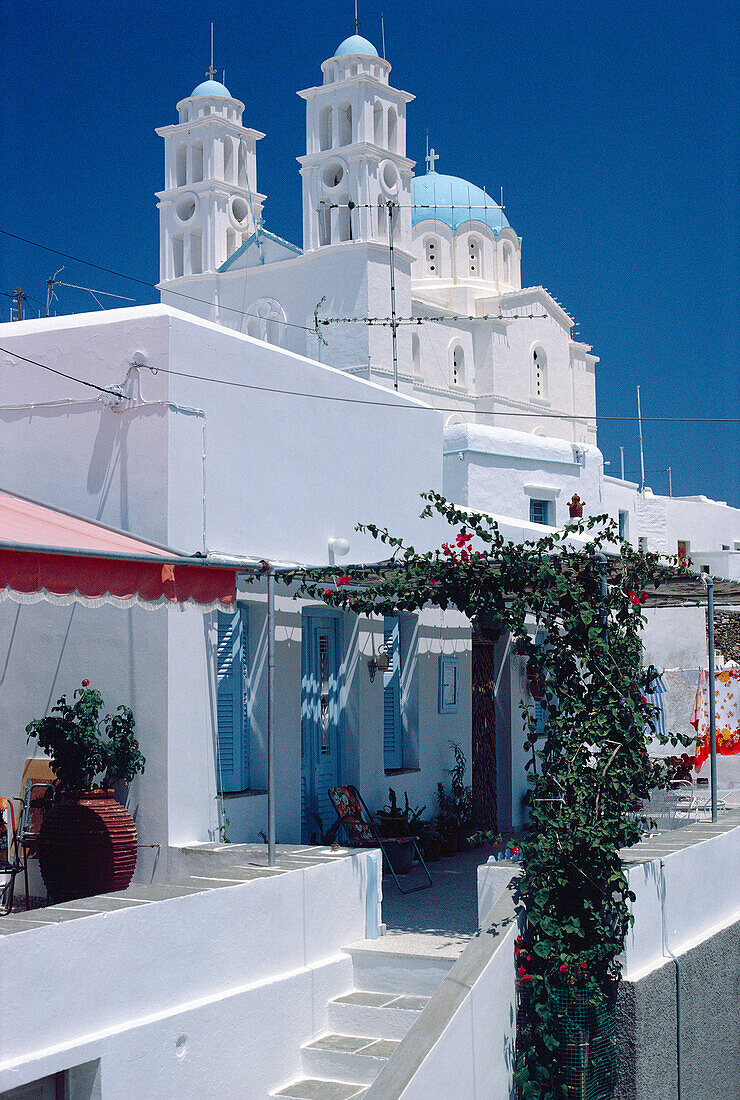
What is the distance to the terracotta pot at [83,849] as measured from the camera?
31.3 feet

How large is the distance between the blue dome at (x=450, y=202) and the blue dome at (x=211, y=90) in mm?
9718

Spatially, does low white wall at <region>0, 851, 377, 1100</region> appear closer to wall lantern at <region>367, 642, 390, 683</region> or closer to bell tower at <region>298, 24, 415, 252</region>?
wall lantern at <region>367, 642, 390, 683</region>

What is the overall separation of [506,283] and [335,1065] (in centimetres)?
5103

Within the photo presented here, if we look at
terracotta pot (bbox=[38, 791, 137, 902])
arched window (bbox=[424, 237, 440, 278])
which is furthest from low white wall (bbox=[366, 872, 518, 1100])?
arched window (bbox=[424, 237, 440, 278])

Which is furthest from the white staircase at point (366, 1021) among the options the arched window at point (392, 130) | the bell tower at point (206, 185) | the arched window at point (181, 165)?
the arched window at point (181, 165)

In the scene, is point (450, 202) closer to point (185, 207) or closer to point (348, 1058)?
point (185, 207)

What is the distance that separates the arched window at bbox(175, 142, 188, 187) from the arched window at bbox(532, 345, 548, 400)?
54.8ft

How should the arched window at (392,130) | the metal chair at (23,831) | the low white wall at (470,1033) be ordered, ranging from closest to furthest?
the low white wall at (470,1033)
the metal chair at (23,831)
the arched window at (392,130)

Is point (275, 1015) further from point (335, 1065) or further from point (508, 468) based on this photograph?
point (508, 468)

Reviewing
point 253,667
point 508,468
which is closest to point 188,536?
point 253,667

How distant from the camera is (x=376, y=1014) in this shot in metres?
8.78

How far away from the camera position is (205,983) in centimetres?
796

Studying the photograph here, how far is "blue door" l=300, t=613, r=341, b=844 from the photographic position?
489 inches

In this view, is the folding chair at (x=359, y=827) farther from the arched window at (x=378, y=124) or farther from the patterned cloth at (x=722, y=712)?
the arched window at (x=378, y=124)
